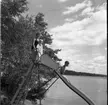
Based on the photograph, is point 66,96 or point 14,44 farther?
point 66,96

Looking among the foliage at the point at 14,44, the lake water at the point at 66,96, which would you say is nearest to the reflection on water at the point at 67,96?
the lake water at the point at 66,96

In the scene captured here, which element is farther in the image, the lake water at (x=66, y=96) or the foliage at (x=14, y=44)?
the lake water at (x=66, y=96)

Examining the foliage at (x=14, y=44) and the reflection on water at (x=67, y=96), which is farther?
the reflection on water at (x=67, y=96)

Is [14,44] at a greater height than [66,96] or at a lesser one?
greater

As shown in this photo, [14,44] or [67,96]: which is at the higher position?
[14,44]

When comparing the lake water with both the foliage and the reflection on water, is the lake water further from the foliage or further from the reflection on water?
the foliage

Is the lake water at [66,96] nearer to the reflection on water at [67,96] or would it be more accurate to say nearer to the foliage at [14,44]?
the reflection on water at [67,96]

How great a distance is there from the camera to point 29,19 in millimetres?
10938

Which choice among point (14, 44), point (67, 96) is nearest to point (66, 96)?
point (67, 96)

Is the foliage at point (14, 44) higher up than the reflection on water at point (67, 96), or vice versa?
the foliage at point (14, 44)

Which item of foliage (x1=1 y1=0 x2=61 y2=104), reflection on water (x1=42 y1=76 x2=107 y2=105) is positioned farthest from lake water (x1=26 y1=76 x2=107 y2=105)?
foliage (x1=1 y1=0 x2=61 y2=104)

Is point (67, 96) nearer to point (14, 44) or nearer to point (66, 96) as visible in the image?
point (66, 96)

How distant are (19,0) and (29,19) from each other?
5.44 ft

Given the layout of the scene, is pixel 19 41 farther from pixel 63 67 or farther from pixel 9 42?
pixel 63 67
